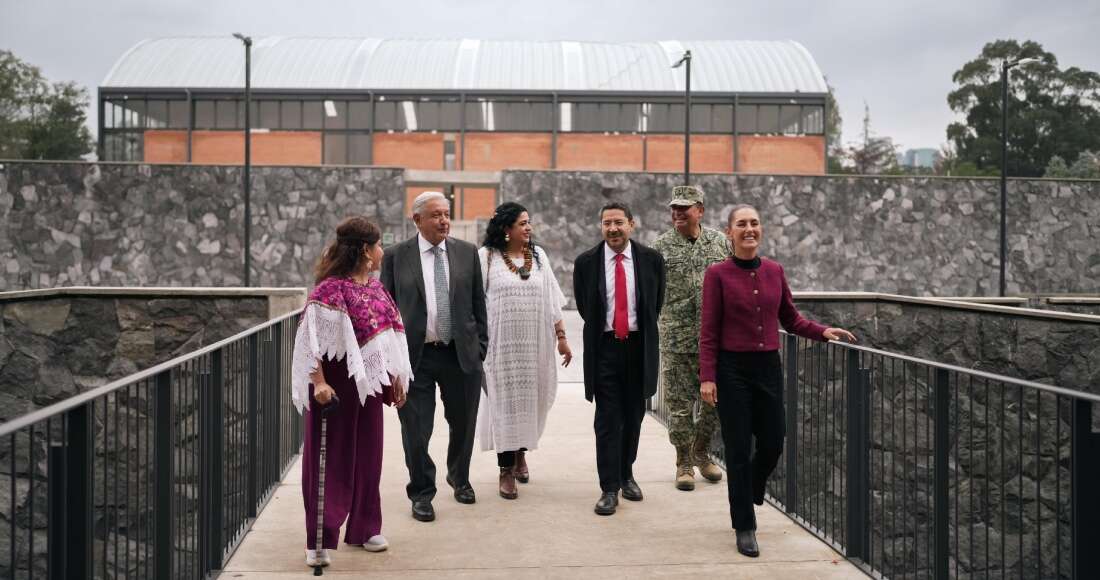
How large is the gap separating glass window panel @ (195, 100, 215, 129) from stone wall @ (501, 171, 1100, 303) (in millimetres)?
17036

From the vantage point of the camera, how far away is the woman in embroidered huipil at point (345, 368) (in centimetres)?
489

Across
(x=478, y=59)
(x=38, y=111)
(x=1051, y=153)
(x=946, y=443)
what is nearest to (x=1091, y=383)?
(x=946, y=443)

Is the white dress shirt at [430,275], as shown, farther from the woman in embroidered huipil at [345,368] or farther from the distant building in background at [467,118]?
the distant building in background at [467,118]

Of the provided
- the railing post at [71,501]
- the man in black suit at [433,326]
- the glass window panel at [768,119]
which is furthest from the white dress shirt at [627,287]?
the glass window panel at [768,119]

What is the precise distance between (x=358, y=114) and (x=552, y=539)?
1369 inches

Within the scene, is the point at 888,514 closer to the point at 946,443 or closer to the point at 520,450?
the point at 520,450

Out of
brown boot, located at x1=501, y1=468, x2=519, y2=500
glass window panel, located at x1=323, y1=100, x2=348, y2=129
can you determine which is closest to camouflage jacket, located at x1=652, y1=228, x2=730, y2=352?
brown boot, located at x1=501, y1=468, x2=519, y2=500

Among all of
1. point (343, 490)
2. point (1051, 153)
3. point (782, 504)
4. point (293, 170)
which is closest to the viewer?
point (343, 490)

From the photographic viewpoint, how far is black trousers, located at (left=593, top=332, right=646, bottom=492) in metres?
6.31

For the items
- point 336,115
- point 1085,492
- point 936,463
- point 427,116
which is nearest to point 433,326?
point 936,463

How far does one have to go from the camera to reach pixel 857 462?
5.31 m

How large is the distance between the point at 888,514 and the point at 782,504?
6.43 meters

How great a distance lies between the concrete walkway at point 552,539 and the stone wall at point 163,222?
19.1m

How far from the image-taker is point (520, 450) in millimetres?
7246
